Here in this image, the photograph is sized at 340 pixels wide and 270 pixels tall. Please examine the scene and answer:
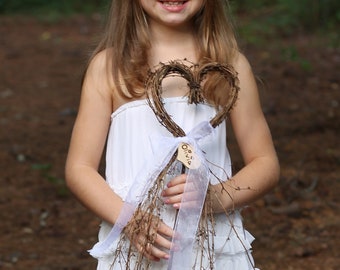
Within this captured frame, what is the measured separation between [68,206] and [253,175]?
10.2 feet

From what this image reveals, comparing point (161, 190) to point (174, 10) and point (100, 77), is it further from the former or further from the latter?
point (174, 10)

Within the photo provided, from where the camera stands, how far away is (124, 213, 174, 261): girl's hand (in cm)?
285

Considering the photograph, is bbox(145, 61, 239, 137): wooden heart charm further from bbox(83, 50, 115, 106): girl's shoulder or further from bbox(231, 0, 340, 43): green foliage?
bbox(231, 0, 340, 43): green foliage

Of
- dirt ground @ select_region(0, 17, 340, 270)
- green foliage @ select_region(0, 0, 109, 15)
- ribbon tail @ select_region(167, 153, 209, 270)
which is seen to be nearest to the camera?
ribbon tail @ select_region(167, 153, 209, 270)

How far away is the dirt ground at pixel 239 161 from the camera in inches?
207

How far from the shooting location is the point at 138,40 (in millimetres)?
3225

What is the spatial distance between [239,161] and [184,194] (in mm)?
3654

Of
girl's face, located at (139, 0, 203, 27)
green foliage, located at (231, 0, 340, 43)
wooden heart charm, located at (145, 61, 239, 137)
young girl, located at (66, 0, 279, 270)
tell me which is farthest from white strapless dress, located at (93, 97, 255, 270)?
green foliage, located at (231, 0, 340, 43)

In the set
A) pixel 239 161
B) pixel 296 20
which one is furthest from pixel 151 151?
pixel 296 20

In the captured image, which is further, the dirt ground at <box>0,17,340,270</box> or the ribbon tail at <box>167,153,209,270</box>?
the dirt ground at <box>0,17,340,270</box>

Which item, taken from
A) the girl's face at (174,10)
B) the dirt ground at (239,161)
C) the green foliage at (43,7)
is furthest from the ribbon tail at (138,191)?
the green foliage at (43,7)

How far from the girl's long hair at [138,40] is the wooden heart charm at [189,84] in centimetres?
21

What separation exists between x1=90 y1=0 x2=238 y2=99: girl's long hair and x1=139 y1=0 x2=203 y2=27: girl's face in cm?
8

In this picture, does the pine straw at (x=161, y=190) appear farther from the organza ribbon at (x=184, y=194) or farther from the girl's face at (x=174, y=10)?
the girl's face at (x=174, y=10)
